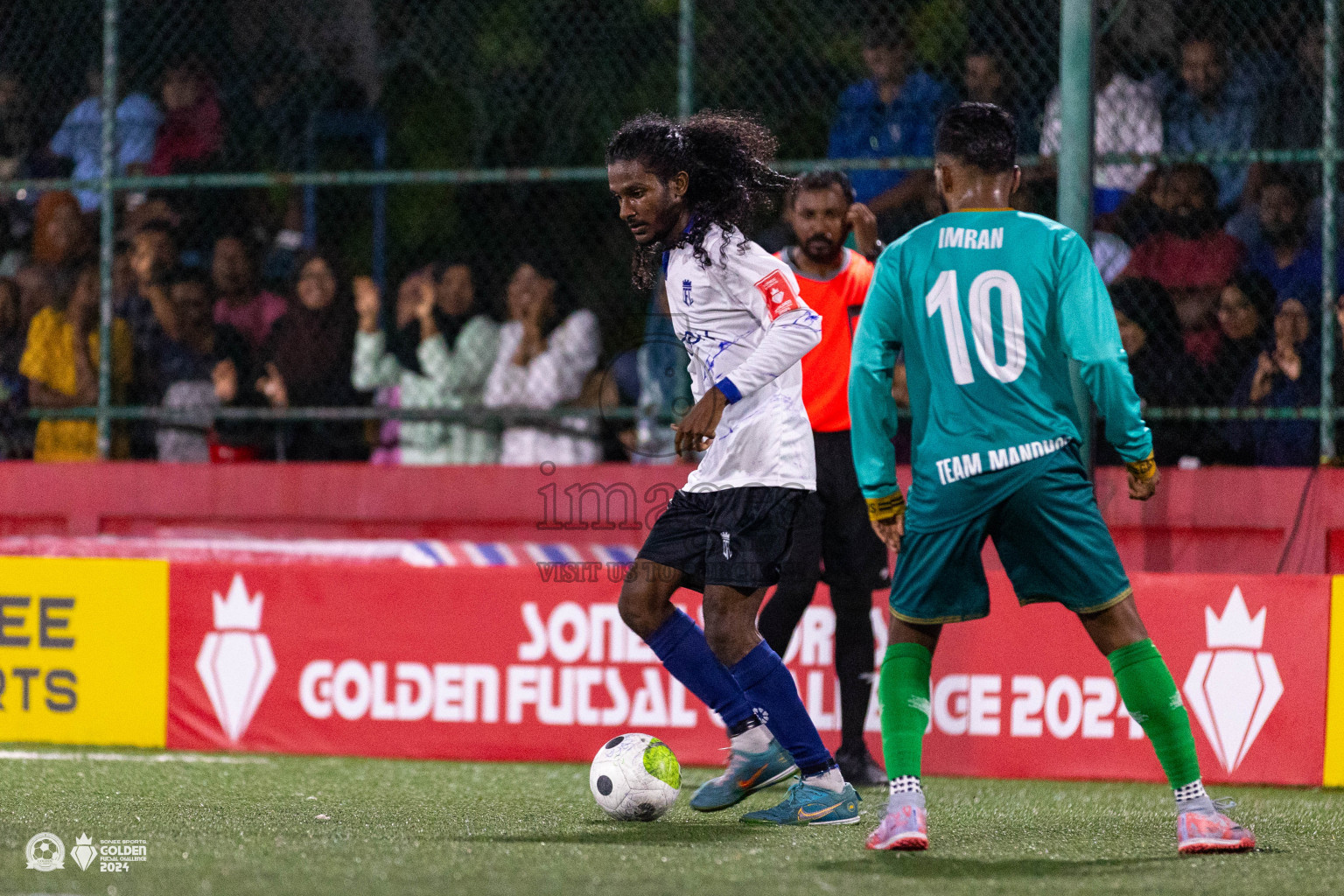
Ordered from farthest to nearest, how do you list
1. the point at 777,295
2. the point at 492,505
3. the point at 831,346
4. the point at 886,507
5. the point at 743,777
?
the point at 492,505, the point at 831,346, the point at 743,777, the point at 777,295, the point at 886,507

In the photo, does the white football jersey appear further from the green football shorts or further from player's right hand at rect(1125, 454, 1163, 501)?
player's right hand at rect(1125, 454, 1163, 501)

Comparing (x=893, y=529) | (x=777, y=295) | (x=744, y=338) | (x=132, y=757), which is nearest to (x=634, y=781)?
(x=893, y=529)

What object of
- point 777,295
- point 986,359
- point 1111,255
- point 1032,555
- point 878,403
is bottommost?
Result: point 1032,555

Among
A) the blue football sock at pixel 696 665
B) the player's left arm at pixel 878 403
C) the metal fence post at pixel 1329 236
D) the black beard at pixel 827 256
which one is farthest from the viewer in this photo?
the metal fence post at pixel 1329 236

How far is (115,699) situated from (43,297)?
282cm

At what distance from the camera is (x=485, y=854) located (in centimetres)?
412

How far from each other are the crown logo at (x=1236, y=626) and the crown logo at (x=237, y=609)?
12.0 ft

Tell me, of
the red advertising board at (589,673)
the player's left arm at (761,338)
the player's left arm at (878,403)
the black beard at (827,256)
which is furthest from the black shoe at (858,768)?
the player's left arm at (878,403)

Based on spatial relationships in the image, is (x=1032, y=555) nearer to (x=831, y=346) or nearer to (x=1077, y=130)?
(x=831, y=346)

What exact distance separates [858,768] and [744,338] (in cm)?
192

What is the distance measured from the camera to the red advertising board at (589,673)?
6191 mm

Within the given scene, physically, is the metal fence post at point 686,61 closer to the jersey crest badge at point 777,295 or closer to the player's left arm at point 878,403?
the jersey crest badge at point 777,295

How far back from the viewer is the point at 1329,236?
23.5 ft

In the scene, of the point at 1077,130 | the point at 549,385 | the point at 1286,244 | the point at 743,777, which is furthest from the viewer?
the point at 549,385
